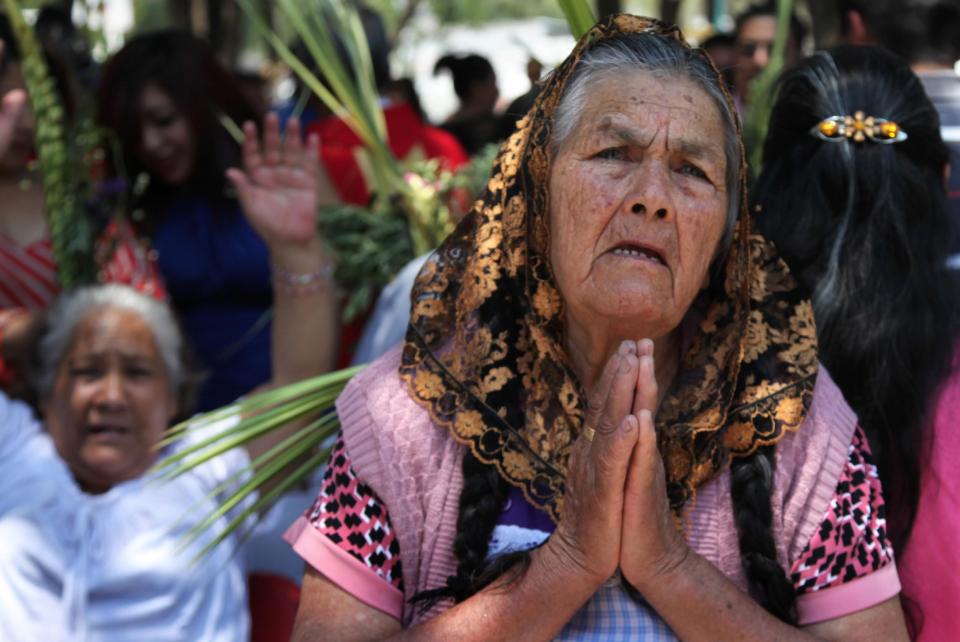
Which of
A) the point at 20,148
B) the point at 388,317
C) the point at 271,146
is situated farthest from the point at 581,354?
the point at 20,148

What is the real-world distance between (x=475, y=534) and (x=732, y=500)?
379 millimetres

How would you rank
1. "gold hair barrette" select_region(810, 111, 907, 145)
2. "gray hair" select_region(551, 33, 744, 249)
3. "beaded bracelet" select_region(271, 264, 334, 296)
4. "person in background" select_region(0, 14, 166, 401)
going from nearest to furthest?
"gray hair" select_region(551, 33, 744, 249) < "gold hair barrette" select_region(810, 111, 907, 145) < "beaded bracelet" select_region(271, 264, 334, 296) < "person in background" select_region(0, 14, 166, 401)

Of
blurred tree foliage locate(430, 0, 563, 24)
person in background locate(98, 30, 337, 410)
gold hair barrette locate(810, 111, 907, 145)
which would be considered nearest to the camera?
gold hair barrette locate(810, 111, 907, 145)

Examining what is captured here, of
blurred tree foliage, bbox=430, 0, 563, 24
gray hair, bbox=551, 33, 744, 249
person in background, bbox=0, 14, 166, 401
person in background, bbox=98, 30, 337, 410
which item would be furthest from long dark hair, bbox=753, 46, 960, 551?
blurred tree foliage, bbox=430, 0, 563, 24

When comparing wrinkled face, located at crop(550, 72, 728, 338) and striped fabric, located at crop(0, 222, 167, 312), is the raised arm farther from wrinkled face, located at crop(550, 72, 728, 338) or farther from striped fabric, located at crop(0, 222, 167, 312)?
wrinkled face, located at crop(550, 72, 728, 338)

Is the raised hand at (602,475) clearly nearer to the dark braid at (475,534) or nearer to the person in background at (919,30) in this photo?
the dark braid at (475,534)

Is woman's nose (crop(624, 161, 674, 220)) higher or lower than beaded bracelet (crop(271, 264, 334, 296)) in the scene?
higher

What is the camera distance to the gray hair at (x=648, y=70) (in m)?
2.06

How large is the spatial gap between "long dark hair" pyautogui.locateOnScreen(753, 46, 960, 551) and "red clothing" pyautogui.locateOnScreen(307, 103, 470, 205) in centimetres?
178

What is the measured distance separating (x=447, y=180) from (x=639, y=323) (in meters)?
1.75

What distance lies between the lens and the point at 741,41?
5953 mm

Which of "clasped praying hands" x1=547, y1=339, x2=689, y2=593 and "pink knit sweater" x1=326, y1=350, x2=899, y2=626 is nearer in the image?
"clasped praying hands" x1=547, y1=339, x2=689, y2=593

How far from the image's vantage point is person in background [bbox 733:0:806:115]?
5555 mm

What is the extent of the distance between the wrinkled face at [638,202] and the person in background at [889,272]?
379mm
